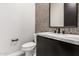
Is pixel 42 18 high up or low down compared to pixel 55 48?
up

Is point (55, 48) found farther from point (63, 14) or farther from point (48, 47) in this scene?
point (63, 14)

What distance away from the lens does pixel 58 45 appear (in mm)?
2037

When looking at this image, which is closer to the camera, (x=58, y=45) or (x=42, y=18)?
(x=58, y=45)

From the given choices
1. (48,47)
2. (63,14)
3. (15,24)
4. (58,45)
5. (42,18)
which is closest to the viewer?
(58,45)

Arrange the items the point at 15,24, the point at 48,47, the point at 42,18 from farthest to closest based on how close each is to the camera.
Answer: the point at 42,18 < the point at 15,24 < the point at 48,47

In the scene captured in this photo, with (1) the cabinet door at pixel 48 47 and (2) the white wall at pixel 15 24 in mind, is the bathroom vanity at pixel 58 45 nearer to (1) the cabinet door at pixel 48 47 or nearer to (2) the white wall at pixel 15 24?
(1) the cabinet door at pixel 48 47

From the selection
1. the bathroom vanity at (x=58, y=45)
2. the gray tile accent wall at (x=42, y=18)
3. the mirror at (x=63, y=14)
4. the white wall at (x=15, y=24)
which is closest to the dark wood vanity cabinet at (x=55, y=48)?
the bathroom vanity at (x=58, y=45)

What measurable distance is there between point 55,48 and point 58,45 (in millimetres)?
125

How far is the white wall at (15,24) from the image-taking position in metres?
A: 2.51

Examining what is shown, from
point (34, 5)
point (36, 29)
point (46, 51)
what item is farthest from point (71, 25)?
point (34, 5)

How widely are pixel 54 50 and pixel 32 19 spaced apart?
167 cm

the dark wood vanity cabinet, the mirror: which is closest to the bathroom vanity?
the dark wood vanity cabinet

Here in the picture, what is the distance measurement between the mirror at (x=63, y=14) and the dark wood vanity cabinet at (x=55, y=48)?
61cm

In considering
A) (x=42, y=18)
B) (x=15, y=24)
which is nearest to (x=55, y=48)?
(x=42, y=18)
